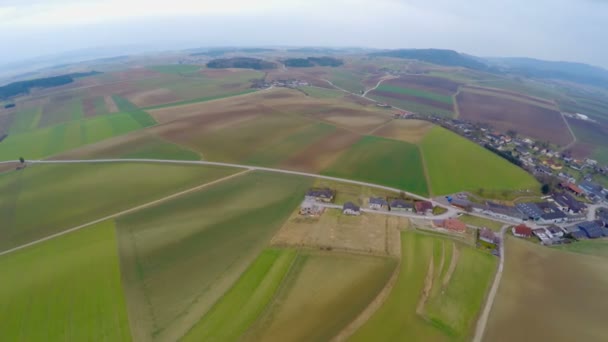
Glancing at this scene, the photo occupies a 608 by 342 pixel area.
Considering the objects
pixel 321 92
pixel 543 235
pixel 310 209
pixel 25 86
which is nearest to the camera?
pixel 543 235

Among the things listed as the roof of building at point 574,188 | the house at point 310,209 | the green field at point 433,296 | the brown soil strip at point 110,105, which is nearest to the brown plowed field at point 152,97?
the brown soil strip at point 110,105

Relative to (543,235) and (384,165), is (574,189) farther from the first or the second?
(384,165)

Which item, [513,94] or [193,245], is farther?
[513,94]

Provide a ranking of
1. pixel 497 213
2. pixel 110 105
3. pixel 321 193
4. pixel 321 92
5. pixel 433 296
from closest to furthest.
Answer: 1. pixel 433 296
2. pixel 497 213
3. pixel 321 193
4. pixel 110 105
5. pixel 321 92

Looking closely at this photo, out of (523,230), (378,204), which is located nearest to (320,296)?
(378,204)

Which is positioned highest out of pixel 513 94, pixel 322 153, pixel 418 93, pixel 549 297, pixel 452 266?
pixel 513 94

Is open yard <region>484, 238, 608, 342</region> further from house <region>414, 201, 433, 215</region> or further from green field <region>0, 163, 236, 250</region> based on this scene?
green field <region>0, 163, 236, 250</region>

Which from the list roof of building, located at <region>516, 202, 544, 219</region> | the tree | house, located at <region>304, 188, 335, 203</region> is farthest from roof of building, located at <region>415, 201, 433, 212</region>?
the tree

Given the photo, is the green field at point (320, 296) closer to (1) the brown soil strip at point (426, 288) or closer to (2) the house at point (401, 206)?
(1) the brown soil strip at point (426, 288)
